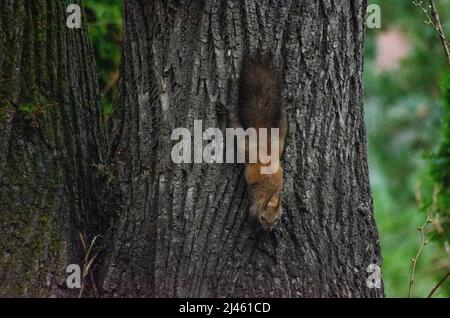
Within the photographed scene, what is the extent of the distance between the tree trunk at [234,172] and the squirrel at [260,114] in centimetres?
4

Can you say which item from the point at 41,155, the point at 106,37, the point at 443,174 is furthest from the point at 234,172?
the point at 106,37

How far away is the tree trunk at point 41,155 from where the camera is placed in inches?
130

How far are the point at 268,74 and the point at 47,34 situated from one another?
3.53ft

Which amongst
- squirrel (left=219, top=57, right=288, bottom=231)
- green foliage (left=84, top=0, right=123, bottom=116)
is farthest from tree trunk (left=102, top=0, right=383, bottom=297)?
green foliage (left=84, top=0, right=123, bottom=116)

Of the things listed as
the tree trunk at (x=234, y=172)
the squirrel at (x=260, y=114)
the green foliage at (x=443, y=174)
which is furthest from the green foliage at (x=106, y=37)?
the squirrel at (x=260, y=114)

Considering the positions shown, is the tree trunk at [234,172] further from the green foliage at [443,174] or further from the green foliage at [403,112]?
the green foliage at [403,112]

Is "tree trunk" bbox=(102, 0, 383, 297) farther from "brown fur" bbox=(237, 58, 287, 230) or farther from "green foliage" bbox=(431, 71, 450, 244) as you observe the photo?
"green foliage" bbox=(431, 71, 450, 244)

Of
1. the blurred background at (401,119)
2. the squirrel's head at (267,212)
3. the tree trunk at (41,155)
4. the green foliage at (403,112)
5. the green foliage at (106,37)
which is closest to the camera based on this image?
the squirrel's head at (267,212)

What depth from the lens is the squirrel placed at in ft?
10.3

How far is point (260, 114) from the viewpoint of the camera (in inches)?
127

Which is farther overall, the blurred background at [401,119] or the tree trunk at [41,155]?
the blurred background at [401,119]

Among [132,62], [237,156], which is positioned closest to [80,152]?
[132,62]

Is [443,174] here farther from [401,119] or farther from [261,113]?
[401,119]
